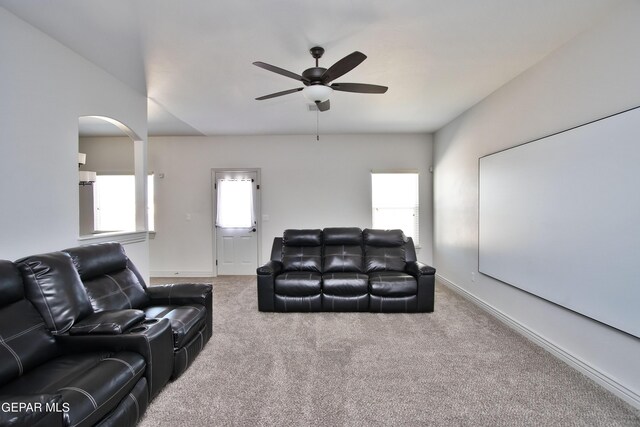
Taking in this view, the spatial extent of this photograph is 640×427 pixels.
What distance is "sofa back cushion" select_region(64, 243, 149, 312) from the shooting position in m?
2.30

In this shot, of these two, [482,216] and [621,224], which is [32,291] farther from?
[482,216]

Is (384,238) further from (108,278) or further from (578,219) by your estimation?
(108,278)

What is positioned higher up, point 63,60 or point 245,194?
point 63,60

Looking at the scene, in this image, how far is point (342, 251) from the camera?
14.3ft

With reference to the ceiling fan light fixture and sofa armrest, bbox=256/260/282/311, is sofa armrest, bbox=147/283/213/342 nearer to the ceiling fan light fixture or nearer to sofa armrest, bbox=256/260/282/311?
sofa armrest, bbox=256/260/282/311

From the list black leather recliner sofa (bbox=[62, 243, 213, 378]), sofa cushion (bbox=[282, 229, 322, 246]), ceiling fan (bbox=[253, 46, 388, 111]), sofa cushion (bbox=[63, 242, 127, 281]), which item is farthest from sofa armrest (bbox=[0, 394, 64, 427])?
sofa cushion (bbox=[282, 229, 322, 246])

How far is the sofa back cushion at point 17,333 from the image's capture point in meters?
1.58

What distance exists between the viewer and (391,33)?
2.45m

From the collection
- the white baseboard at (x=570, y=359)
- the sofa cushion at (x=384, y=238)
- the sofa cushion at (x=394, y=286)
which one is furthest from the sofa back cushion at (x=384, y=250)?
the white baseboard at (x=570, y=359)

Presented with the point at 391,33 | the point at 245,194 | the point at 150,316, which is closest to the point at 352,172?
the point at 245,194

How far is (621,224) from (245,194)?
5.19 m

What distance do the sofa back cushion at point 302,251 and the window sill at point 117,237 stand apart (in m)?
1.85

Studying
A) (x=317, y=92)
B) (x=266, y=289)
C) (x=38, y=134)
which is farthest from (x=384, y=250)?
(x=38, y=134)

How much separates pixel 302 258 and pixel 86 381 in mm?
2984
